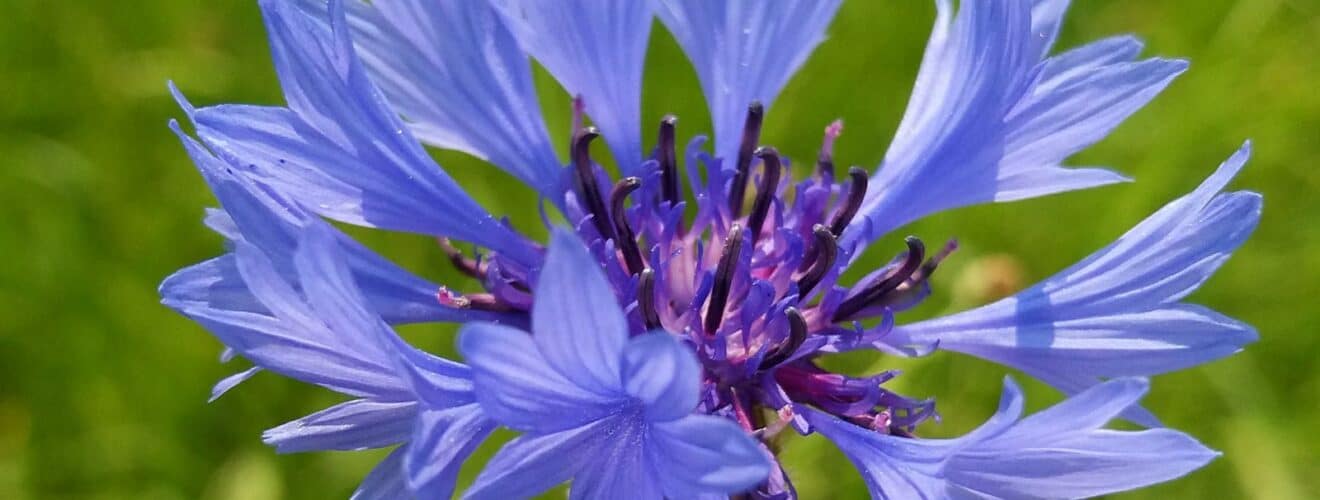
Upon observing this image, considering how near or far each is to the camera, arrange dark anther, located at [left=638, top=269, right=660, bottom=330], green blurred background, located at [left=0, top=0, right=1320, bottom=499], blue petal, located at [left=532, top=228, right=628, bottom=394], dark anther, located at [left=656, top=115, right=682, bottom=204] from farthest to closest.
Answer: green blurred background, located at [left=0, top=0, right=1320, bottom=499] < dark anther, located at [left=656, top=115, right=682, bottom=204] < dark anther, located at [left=638, top=269, right=660, bottom=330] < blue petal, located at [left=532, top=228, right=628, bottom=394]

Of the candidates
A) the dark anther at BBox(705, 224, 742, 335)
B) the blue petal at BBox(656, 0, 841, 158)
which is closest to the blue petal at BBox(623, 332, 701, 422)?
the dark anther at BBox(705, 224, 742, 335)

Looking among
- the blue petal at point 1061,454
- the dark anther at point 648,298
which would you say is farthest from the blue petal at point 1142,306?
the dark anther at point 648,298

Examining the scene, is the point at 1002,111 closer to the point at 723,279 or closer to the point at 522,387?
the point at 723,279

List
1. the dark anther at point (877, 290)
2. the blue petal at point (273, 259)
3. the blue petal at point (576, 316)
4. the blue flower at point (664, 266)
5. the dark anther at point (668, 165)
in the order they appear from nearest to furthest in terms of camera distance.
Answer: the blue petal at point (576, 316)
the blue flower at point (664, 266)
the blue petal at point (273, 259)
the dark anther at point (877, 290)
the dark anther at point (668, 165)

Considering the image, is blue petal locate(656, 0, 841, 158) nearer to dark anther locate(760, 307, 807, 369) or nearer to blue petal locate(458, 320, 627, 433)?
dark anther locate(760, 307, 807, 369)

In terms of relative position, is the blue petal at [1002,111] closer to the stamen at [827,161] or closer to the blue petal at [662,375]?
the stamen at [827,161]

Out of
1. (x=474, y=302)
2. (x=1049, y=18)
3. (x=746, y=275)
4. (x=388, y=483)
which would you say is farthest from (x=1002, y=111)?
(x=388, y=483)
